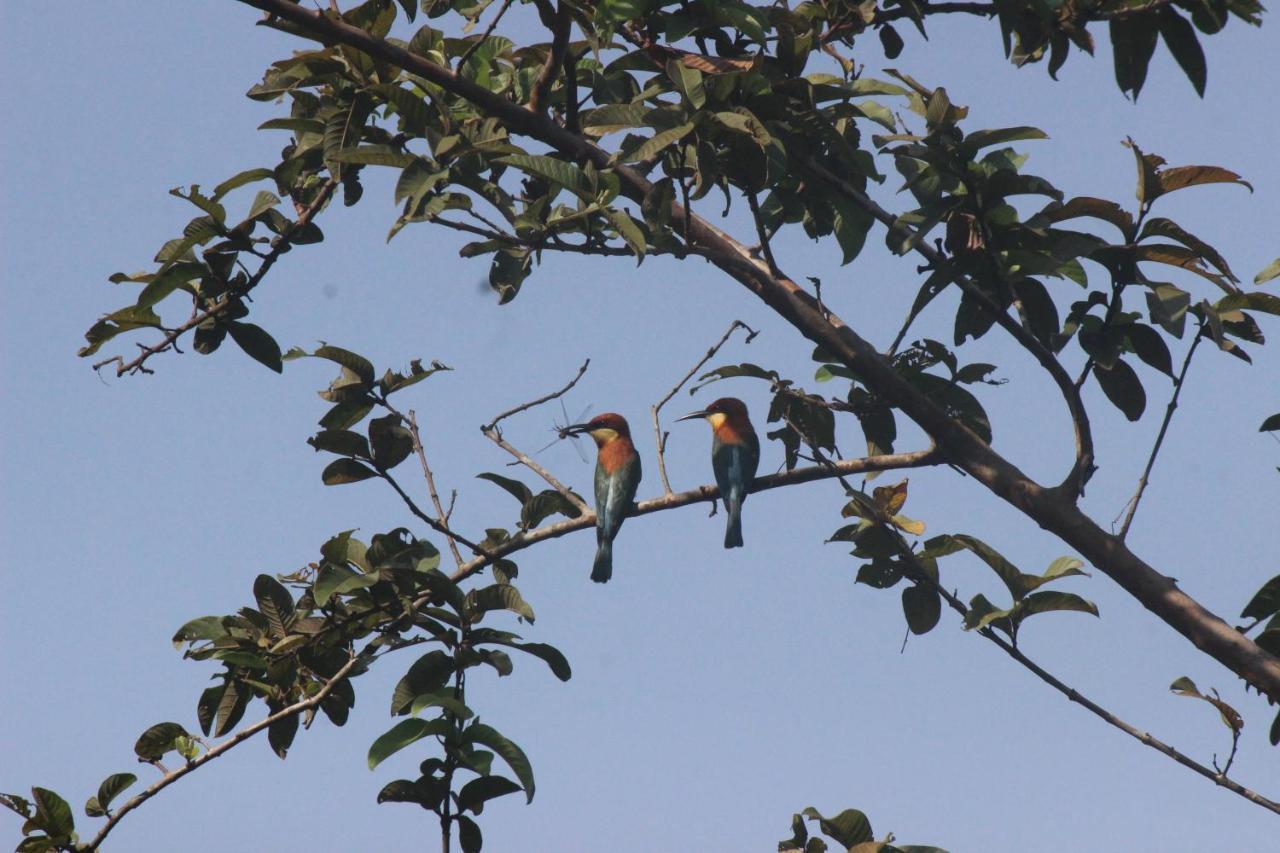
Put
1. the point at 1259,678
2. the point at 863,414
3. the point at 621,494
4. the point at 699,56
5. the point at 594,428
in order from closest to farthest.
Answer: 1. the point at 1259,678
2. the point at 699,56
3. the point at 863,414
4. the point at 621,494
5. the point at 594,428

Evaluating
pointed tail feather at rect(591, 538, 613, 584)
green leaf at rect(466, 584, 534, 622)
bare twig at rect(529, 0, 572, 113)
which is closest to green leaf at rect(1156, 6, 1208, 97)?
bare twig at rect(529, 0, 572, 113)

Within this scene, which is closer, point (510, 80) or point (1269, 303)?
point (1269, 303)

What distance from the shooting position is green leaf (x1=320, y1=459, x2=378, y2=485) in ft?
13.8

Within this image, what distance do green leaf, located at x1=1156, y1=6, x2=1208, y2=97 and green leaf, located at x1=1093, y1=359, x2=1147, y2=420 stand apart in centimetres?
84

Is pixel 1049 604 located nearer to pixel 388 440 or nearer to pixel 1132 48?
pixel 1132 48

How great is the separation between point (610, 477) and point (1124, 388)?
13.9ft

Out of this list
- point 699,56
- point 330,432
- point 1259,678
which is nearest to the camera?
point 1259,678

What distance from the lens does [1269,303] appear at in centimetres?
391

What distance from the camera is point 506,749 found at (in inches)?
149

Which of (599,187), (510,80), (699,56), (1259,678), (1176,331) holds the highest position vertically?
(510,80)

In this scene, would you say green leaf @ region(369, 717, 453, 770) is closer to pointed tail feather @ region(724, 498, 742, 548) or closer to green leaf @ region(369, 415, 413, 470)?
green leaf @ region(369, 415, 413, 470)

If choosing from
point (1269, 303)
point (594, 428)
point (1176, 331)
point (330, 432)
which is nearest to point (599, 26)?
point (330, 432)

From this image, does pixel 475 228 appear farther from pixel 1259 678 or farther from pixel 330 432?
pixel 1259 678

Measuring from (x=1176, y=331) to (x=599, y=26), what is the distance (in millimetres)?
1752
